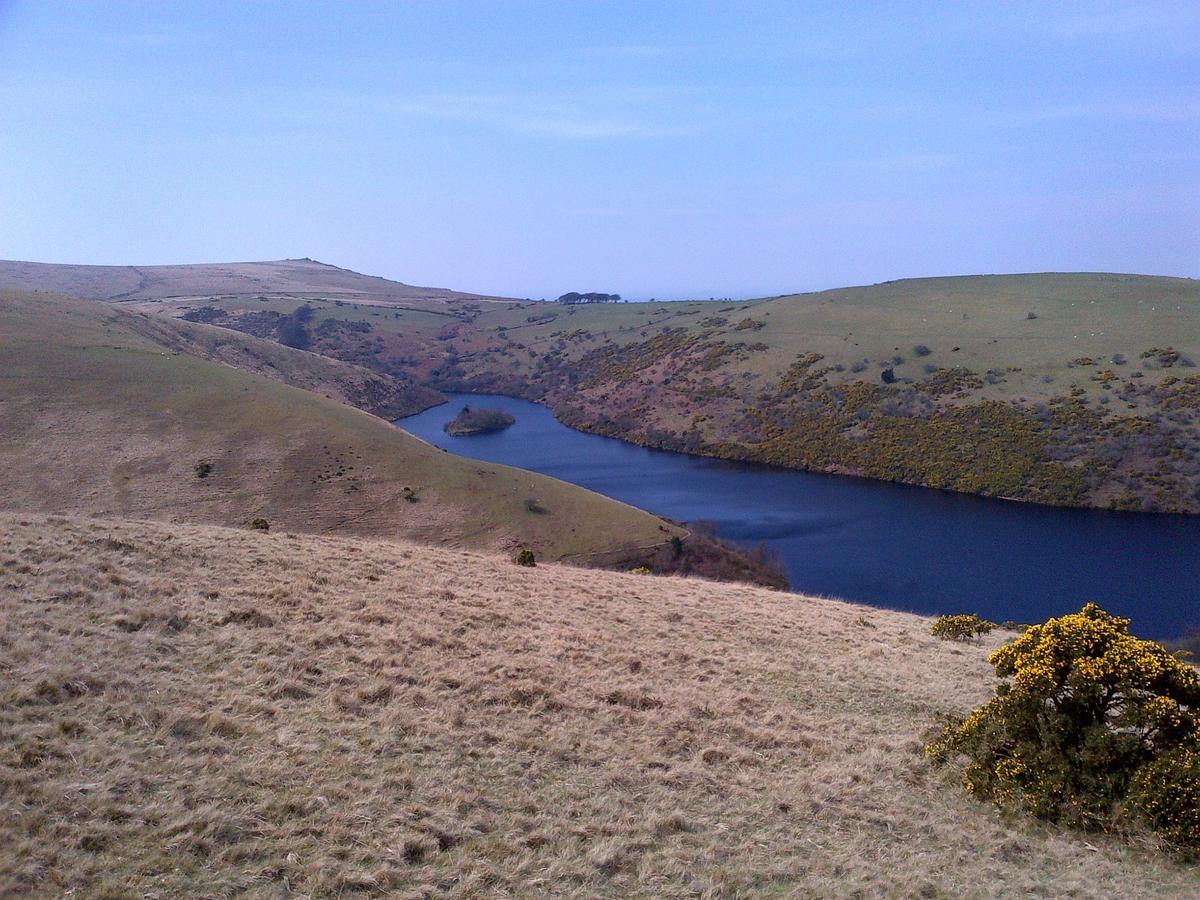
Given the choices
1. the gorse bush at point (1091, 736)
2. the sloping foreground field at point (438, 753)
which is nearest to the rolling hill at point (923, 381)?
the sloping foreground field at point (438, 753)

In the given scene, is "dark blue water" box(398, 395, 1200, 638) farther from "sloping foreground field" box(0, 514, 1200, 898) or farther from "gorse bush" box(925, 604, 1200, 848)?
"gorse bush" box(925, 604, 1200, 848)

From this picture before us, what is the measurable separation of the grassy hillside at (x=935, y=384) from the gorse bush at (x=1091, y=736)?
63167 millimetres

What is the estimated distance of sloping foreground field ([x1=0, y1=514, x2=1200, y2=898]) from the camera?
7535 millimetres

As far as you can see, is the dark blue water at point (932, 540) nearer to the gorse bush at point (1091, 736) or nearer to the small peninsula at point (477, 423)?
the small peninsula at point (477, 423)

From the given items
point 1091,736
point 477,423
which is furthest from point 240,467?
point 477,423

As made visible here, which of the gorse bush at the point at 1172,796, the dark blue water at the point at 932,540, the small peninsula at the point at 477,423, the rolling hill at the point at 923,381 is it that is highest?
the rolling hill at the point at 923,381

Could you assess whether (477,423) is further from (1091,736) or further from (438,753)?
(1091,736)

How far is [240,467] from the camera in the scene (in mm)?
46781

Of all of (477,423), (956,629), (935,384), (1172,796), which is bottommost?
(477,423)

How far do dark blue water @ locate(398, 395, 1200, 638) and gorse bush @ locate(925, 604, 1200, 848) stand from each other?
114 ft

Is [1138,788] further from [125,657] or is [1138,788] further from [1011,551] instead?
[1011,551]

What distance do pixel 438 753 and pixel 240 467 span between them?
42.1 m

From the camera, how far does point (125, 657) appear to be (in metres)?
11.2

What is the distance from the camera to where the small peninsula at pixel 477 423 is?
346 ft
